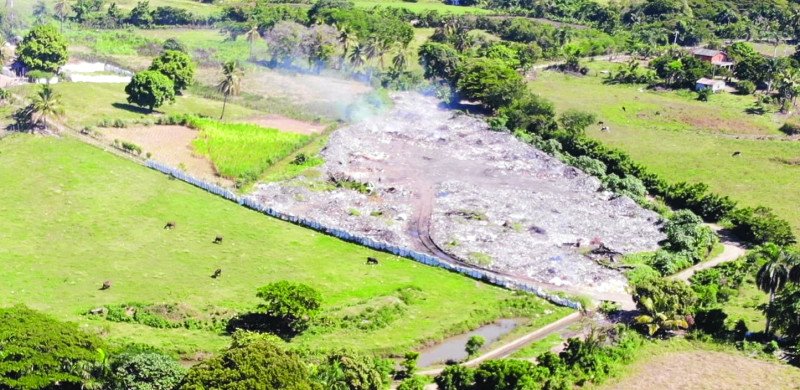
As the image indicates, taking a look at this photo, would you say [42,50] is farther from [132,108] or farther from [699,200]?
[699,200]

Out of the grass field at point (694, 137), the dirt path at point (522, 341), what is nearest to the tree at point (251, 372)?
the dirt path at point (522, 341)

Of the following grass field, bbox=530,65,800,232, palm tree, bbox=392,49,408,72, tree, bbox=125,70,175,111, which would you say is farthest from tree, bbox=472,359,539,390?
palm tree, bbox=392,49,408,72

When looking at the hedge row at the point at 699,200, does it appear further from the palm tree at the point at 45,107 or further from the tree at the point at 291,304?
the palm tree at the point at 45,107

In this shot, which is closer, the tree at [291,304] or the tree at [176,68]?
the tree at [291,304]

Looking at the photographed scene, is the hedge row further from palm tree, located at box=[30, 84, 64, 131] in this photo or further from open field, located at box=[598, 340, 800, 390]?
palm tree, located at box=[30, 84, 64, 131]

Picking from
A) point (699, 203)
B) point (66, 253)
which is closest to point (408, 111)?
point (699, 203)

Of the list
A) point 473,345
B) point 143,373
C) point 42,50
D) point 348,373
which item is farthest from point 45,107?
point 348,373
